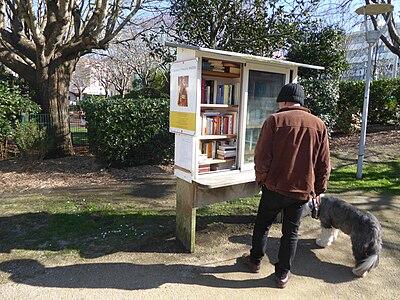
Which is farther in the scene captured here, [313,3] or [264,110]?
[313,3]

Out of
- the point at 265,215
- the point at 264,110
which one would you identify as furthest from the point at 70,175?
the point at 265,215

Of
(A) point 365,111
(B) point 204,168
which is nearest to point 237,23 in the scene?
(A) point 365,111

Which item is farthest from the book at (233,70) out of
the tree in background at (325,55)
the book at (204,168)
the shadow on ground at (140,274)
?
the tree in background at (325,55)

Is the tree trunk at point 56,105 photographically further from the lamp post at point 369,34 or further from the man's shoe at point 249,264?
the lamp post at point 369,34

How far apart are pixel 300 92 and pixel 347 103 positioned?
10703mm

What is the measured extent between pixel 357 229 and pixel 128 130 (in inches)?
210

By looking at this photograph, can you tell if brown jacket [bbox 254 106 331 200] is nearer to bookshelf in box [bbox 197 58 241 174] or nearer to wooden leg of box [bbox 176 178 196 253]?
wooden leg of box [bbox 176 178 196 253]

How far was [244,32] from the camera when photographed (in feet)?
33.2

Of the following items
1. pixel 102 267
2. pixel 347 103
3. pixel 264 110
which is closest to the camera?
pixel 102 267

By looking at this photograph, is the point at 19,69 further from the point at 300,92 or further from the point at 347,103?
the point at 347,103

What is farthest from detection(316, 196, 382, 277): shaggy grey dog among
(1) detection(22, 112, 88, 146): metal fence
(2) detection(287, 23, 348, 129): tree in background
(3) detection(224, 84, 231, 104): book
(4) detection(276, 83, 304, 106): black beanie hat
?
(2) detection(287, 23, 348, 129): tree in background

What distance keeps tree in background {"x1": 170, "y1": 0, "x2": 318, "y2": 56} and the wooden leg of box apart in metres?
7.25

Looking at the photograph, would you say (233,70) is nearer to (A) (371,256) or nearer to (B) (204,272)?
(B) (204,272)

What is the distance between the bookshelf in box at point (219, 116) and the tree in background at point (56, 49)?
557 centimetres
